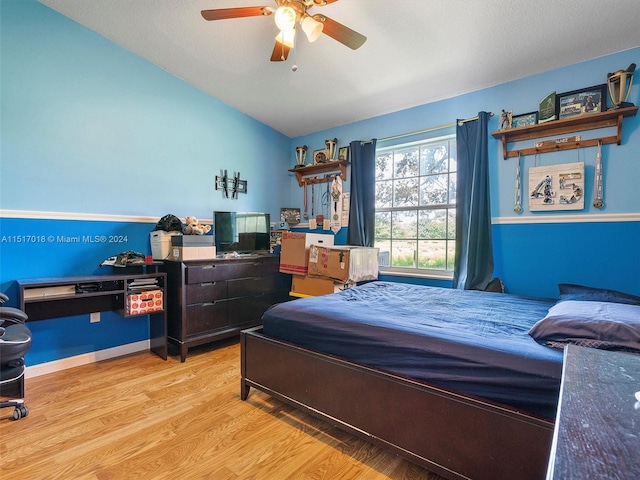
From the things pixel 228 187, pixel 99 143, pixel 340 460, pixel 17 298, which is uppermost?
pixel 99 143

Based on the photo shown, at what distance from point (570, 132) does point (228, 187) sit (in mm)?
3399

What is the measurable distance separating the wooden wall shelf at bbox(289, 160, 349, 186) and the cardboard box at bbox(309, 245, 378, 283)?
113 cm

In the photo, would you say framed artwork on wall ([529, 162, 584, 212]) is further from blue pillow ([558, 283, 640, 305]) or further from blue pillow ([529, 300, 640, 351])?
blue pillow ([529, 300, 640, 351])

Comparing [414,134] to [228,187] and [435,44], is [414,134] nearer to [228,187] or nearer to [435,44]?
Answer: [435,44]

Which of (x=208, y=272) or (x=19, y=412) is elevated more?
(x=208, y=272)

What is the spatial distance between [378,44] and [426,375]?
2471 millimetres

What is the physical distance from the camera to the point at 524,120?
2.80 m

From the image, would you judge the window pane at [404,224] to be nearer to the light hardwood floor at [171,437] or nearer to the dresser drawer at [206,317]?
the dresser drawer at [206,317]

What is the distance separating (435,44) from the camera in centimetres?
251

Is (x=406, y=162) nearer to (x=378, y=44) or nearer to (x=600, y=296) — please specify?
(x=378, y=44)

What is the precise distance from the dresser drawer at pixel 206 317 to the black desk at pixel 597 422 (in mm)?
2841

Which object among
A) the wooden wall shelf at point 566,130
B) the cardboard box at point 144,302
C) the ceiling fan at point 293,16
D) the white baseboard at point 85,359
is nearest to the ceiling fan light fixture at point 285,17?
the ceiling fan at point 293,16

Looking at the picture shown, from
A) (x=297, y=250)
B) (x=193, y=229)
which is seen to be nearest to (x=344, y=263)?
(x=297, y=250)

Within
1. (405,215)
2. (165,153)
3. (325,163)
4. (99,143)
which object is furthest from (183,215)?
(405,215)
